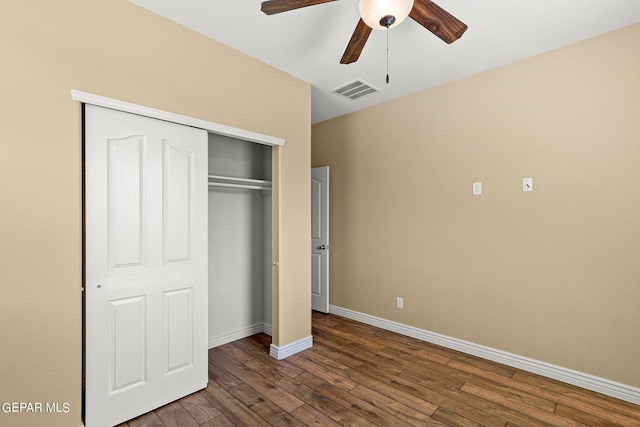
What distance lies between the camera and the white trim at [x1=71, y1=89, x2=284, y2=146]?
1.87m

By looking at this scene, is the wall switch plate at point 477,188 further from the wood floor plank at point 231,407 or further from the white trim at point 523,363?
the wood floor plank at point 231,407

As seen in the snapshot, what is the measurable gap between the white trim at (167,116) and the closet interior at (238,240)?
529mm

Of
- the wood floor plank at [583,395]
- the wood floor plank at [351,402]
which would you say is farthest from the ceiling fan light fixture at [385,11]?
the wood floor plank at [583,395]

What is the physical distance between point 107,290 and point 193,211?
30.3 inches

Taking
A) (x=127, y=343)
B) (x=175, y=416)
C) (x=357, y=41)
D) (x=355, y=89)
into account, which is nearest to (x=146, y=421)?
(x=175, y=416)

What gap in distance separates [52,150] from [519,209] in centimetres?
359

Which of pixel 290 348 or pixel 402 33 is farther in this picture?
pixel 290 348

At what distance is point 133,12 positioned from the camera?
2061 mm

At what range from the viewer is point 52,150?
68.9 inches

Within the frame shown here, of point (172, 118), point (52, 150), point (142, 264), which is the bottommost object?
point (142, 264)

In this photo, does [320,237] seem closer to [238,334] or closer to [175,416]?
[238,334]

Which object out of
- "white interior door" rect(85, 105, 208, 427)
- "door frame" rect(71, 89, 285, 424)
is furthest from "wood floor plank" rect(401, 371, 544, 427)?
"white interior door" rect(85, 105, 208, 427)

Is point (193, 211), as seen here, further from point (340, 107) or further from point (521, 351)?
point (521, 351)

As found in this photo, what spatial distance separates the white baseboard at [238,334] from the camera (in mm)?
3176
